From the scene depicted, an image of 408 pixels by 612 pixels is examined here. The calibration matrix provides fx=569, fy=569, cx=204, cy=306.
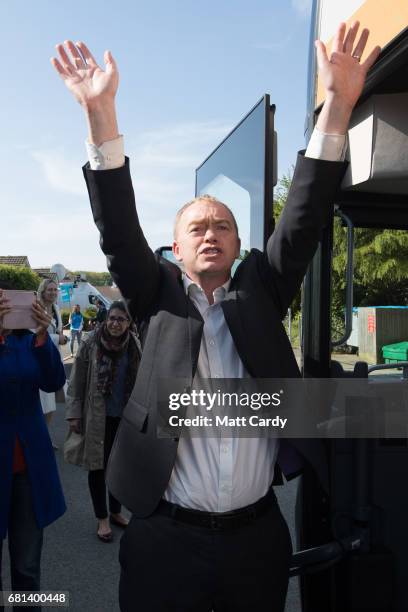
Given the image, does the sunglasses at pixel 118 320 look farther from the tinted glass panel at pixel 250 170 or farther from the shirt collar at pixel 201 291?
the shirt collar at pixel 201 291

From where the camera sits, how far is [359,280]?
2.51 meters

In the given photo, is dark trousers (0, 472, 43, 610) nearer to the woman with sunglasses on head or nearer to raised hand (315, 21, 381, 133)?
the woman with sunglasses on head

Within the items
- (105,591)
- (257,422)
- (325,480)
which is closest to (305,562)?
(325,480)

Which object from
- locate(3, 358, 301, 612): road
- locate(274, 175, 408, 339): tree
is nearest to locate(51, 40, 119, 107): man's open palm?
locate(274, 175, 408, 339): tree

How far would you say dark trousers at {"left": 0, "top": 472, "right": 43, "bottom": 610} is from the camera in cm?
267

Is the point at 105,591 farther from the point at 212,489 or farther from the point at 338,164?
the point at 338,164

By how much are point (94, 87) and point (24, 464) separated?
1.83 metres

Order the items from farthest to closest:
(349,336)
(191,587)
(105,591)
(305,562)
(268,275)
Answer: (105,591) → (349,336) → (305,562) → (268,275) → (191,587)

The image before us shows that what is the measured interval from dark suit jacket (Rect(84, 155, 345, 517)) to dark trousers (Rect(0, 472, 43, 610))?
1.18 metres

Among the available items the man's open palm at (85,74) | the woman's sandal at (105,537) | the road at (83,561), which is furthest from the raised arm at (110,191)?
the woman's sandal at (105,537)

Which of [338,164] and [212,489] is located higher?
[338,164]

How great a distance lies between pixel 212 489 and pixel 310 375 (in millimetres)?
935

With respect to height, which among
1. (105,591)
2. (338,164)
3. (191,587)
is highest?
(338,164)

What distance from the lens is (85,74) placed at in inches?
66.7
